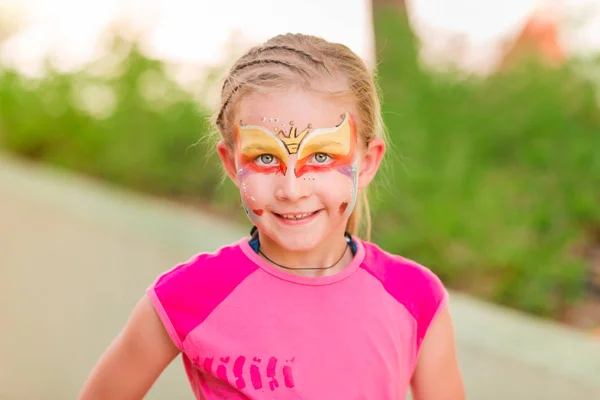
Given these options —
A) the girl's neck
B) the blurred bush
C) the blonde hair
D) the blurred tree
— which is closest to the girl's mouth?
the girl's neck

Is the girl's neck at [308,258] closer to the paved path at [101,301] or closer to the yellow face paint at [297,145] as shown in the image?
the yellow face paint at [297,145]

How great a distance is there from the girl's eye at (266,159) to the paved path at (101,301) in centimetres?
202

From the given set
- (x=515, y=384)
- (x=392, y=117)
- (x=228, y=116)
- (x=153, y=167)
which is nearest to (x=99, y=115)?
(x=153, y=167)

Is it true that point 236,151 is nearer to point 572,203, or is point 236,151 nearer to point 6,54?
point 572,203

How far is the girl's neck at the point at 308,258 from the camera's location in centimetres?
220

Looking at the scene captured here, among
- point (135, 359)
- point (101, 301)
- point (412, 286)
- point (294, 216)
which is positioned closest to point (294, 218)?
point (294, 216)

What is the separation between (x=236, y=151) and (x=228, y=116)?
92mm

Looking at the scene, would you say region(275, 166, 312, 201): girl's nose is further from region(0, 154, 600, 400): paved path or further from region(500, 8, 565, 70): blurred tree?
region(500, 8, 565, 70): blurred tree

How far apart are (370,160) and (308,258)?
0.29 metres

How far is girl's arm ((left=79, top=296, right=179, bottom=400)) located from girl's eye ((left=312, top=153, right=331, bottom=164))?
0.52 m

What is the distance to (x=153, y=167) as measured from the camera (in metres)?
6.66

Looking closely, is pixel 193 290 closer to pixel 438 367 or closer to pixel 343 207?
pixel 343 207

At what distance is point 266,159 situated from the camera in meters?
2.11

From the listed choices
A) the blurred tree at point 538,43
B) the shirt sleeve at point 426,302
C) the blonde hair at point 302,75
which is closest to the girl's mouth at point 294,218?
the blonde hair at point 302,75
